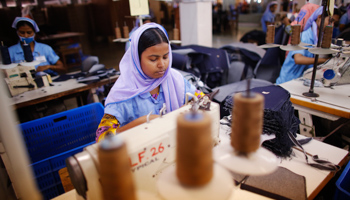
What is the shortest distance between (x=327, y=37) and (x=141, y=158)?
1728 mm

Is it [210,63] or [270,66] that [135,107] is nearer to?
[210,63]

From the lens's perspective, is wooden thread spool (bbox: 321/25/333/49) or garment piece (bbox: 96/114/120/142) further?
wooden thread spool (bbox: 321/25/333/49)

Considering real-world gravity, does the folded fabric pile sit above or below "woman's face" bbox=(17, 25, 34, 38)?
below

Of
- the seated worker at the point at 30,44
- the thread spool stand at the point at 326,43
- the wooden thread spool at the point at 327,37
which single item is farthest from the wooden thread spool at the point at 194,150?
the seated worker at the point at 30,44

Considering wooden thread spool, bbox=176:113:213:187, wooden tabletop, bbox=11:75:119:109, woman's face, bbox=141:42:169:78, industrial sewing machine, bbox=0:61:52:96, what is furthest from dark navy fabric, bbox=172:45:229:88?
wooden thread spool, bbox=176:113:213:187

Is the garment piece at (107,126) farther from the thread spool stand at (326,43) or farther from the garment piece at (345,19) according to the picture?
the garment piece at (345,19)

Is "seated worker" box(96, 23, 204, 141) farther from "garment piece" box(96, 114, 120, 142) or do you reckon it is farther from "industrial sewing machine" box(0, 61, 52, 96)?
"industrial sewing machine" box(0, 61, 52, 96)

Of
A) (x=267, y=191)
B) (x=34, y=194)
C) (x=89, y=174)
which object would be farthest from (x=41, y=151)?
(x=267, y=191)

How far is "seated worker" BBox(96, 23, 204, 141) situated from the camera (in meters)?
1.33

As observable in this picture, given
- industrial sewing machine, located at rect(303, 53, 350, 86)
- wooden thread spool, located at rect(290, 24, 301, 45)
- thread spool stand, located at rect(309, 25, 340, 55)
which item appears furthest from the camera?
industrial sewing machine, located at rect(303, 53, 350, 86)

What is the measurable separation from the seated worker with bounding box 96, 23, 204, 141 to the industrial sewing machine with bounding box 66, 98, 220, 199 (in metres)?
0.34

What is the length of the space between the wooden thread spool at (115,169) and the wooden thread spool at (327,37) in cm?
186

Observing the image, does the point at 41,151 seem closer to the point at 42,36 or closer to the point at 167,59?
the point at 167,59

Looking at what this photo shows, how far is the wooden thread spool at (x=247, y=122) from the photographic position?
63 centimetres
